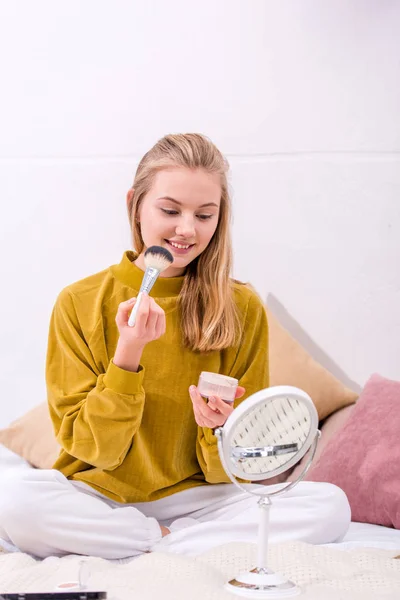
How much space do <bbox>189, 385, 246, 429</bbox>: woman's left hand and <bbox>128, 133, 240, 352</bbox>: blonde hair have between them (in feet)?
0.79

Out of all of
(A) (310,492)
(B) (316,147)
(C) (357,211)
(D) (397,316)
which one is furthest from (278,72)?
(A) (310,492)

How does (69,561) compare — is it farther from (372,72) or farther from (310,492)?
(372,72)

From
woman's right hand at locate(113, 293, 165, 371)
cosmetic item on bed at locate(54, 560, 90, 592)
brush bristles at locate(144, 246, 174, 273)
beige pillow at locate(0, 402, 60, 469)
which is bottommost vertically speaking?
beige pillow at locate(0, 402, 60, 469)

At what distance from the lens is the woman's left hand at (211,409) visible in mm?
1399

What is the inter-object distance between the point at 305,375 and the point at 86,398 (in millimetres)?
818

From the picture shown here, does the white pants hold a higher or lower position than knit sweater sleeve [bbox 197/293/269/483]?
lower

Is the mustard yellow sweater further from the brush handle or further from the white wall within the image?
the white wall

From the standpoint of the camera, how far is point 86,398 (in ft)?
5.14

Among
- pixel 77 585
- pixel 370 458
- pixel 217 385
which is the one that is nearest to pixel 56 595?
pixel 77 585

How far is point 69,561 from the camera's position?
136 cm

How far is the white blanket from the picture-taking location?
114 cm

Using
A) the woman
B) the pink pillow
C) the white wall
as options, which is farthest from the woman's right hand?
the white wall

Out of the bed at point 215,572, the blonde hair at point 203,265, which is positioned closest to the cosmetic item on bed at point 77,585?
the bed at point 215,572

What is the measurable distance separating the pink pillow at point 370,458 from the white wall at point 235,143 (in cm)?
41
